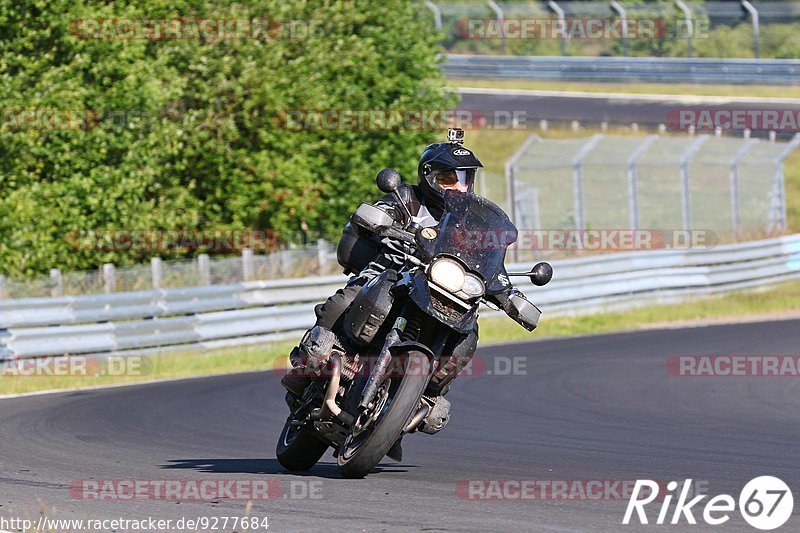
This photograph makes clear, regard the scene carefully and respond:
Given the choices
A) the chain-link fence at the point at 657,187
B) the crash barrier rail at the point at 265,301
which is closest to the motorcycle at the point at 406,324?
the crash barrier rail at the point at 265,301

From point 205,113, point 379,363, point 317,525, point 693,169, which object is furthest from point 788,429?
point 693,169

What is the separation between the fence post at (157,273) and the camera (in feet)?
63.7

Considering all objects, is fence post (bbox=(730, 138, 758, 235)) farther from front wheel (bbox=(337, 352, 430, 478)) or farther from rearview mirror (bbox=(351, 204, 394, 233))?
front wheel (bbox=(337, 352, 430, 478))

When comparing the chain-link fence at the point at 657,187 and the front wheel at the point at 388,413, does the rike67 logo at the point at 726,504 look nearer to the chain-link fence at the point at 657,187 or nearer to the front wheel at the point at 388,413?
the front wheel at the point at 388,413

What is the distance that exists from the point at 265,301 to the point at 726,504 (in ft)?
43.4

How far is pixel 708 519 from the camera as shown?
6191 mm

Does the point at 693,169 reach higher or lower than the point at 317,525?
lower

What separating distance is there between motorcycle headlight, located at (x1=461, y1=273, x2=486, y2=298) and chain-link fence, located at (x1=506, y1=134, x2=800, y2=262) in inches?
633

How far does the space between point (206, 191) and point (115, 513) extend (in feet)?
62.9

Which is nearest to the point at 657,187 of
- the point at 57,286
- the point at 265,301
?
the point at 265,301

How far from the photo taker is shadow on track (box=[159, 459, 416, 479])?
8304mm

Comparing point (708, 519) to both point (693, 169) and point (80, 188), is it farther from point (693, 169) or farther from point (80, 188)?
point (693, 169)

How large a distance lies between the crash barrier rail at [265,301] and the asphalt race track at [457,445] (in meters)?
2.09

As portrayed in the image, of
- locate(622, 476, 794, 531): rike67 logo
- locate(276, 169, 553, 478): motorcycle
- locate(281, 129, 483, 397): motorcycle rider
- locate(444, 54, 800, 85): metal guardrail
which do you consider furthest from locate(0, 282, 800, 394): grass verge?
locate(444, 54, 800, 85): metal guardrail
